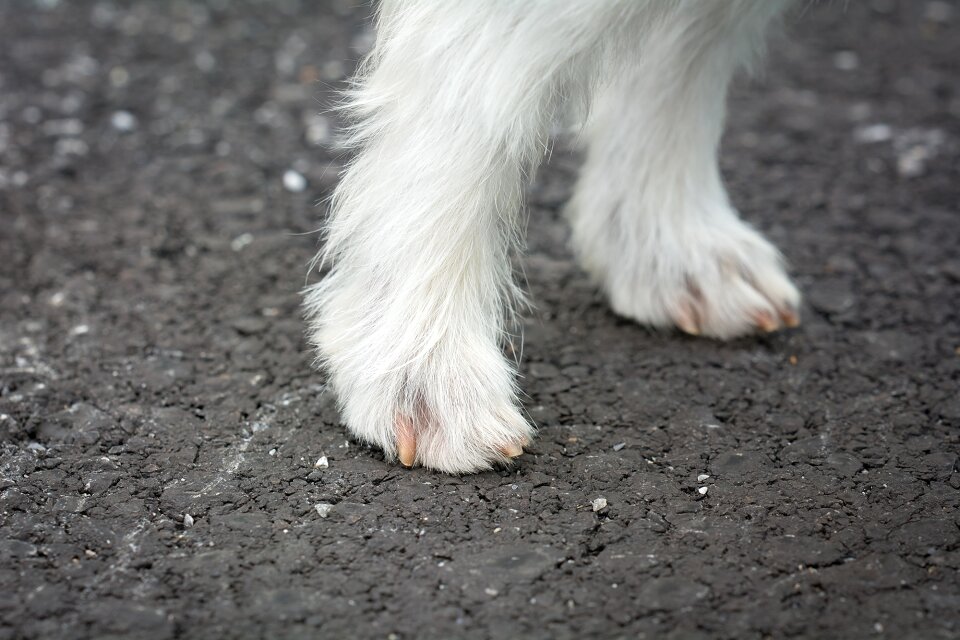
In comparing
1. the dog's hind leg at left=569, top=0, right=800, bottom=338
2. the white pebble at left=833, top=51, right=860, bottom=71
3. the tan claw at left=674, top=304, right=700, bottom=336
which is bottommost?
the white pebble at left=833, top=51, right=860, bottom=71

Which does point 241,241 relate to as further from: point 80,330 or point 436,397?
point 436,397

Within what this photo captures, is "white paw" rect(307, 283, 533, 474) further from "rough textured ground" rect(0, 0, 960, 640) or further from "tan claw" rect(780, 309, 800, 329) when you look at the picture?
"tan claw" rect(780, 309, 800, 329)

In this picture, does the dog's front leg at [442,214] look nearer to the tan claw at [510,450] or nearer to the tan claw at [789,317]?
the tan claw at [510,450]

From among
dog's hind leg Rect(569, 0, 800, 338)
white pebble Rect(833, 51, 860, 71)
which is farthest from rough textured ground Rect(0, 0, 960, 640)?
white pebble Rect(833, 51, 860, 71)

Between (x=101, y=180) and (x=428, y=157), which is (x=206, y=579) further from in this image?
(x=101, y=180)

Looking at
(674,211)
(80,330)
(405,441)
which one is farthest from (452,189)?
(80,330)
